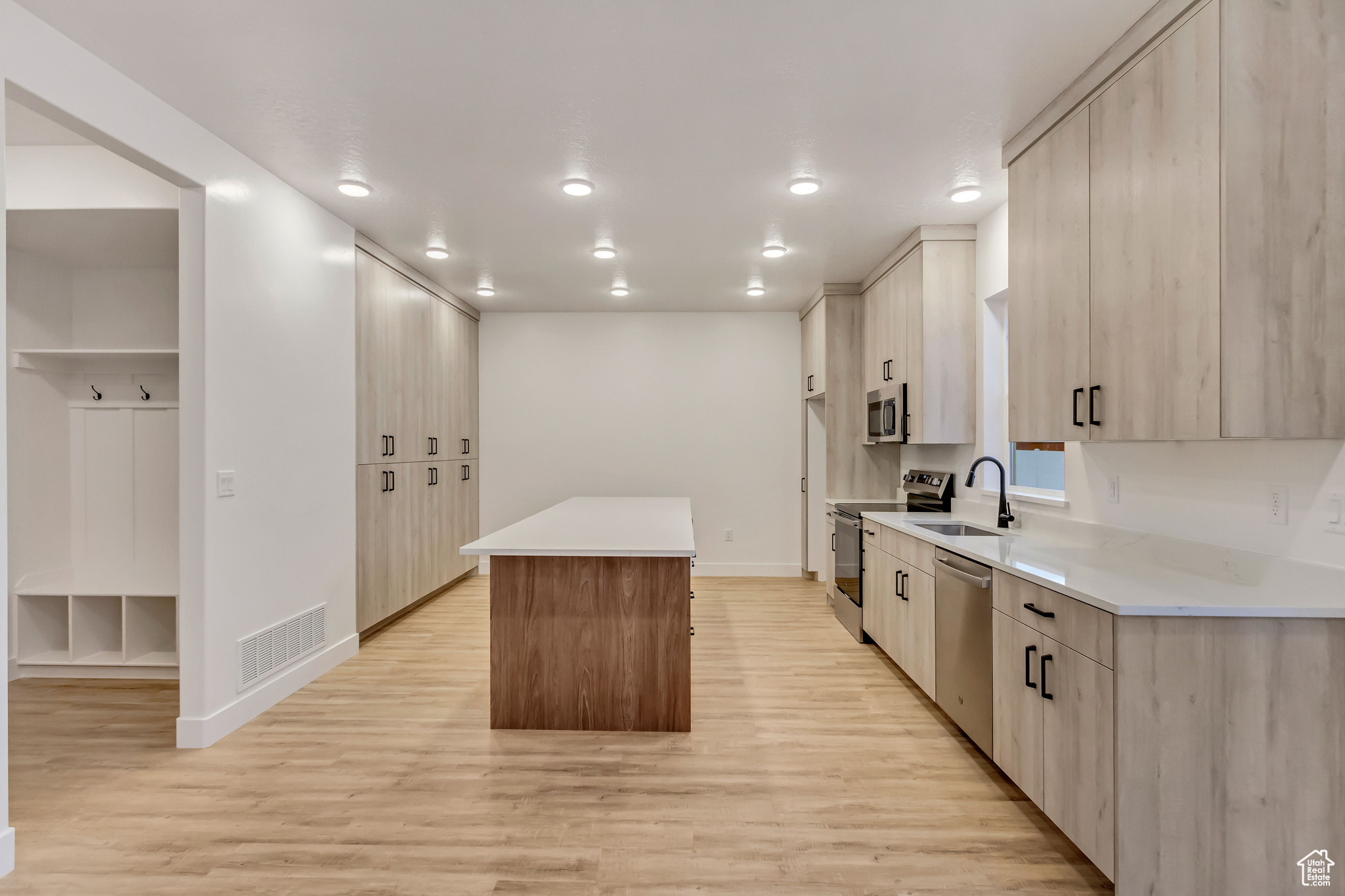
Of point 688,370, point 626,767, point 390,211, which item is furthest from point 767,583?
point 390,211

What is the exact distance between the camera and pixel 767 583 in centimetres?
619

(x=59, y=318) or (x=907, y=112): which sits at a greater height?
(x=907, y=112)

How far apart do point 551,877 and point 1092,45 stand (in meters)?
3.08

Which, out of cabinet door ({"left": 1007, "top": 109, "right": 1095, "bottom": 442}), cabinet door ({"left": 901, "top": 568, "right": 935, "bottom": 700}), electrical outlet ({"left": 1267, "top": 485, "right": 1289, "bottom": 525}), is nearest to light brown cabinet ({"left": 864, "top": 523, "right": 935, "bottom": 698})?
cabinet door ({"left": 901, "top": 568, "right": 935, "bottom": 700})

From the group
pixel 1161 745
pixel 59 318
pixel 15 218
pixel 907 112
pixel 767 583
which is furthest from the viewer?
pixel 767 583

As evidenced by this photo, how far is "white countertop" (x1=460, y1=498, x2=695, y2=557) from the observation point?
2.67 metres

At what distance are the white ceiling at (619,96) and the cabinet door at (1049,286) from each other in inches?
8.7

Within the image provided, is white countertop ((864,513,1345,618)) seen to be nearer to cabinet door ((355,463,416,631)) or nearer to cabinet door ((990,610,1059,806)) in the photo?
cabinet door ((990,610,1059,806))

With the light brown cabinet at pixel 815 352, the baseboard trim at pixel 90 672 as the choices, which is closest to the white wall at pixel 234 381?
the baseboard trim at pixel 90 672

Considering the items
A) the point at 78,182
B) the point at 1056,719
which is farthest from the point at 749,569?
the point at 78,182

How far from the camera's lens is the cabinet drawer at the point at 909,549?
10.4ft

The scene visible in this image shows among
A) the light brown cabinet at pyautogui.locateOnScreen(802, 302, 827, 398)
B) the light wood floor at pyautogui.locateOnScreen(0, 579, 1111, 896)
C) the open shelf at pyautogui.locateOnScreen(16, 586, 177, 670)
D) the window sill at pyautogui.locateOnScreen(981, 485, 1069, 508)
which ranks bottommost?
the light wood floor at pyautogui.locateOnScreen(0, 579, 1111, 896)

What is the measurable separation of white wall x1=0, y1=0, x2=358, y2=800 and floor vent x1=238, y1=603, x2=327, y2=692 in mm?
49

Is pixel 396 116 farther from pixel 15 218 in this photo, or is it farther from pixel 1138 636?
pixel 1138 636
